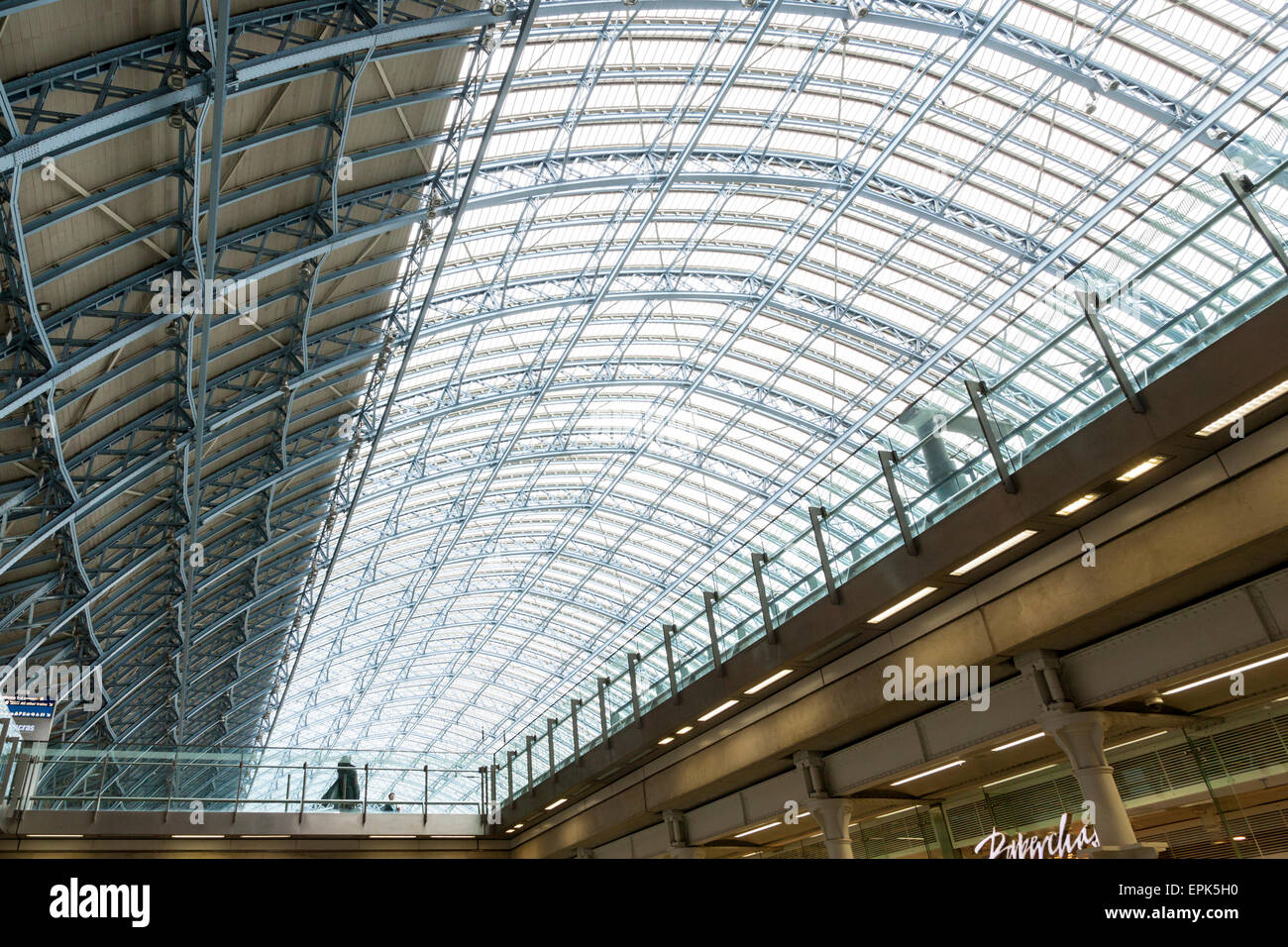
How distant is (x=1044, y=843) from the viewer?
56.1ft

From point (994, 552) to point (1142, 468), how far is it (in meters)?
2.45

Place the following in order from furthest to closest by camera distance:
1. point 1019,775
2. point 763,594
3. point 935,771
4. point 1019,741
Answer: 1. point 1019,775
2. point 935,771
3. point 763,594
4. point 1019,741

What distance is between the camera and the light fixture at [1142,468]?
34.6 feet

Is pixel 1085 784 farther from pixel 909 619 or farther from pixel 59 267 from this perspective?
pixel 59 267

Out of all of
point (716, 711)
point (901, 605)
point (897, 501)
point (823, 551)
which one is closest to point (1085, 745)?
point (901, 605)

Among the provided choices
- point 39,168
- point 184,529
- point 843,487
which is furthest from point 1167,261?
point 184,529

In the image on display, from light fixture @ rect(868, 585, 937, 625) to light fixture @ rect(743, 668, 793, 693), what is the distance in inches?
104

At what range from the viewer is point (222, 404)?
98.5 ft

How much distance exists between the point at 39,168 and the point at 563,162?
1650cm

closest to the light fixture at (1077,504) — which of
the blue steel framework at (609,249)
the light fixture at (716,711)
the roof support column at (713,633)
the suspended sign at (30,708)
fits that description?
the blue steel framework at (609,249)

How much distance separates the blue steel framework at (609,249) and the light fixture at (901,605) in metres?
1.56

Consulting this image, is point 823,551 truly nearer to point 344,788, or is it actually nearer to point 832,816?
point 832,816

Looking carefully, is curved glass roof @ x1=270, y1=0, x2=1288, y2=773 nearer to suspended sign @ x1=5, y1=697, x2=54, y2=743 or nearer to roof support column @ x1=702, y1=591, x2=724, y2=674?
roof support column @ x1=702, y1=591, x2=724, y2=674

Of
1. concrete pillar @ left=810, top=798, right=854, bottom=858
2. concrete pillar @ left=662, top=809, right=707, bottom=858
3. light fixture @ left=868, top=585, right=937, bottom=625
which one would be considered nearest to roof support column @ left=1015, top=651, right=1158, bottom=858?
light fixture @ left=868, top=585, right=937, bottom=625
